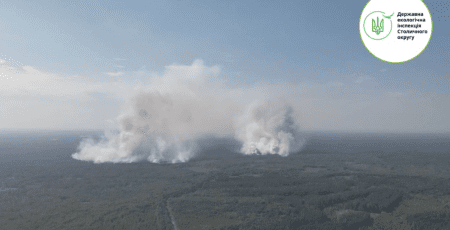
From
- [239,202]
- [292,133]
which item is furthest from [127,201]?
[292,133]

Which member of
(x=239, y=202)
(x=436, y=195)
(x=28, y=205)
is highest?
(x=28, y=205)

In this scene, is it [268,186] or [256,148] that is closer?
[268,186]

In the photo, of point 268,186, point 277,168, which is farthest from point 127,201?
point 277,168

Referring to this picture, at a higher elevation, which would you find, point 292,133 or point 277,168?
point 292,133

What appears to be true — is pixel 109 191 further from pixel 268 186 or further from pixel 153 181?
pixel 268 186

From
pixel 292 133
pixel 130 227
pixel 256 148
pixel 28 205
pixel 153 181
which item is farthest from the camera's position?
pixel 292 133

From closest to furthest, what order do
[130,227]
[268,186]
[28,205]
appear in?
[130,227]
[28,205]
[268,186]

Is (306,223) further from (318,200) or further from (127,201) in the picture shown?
(127,201)
